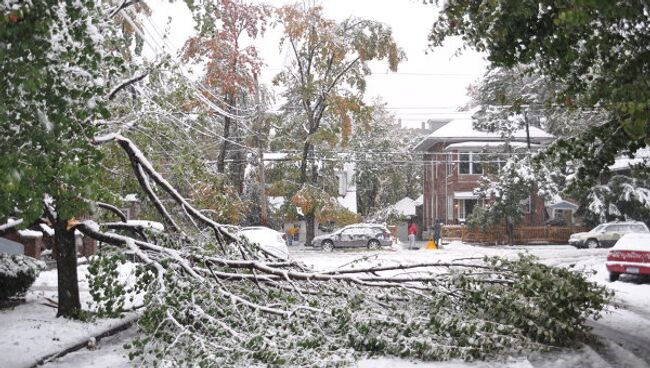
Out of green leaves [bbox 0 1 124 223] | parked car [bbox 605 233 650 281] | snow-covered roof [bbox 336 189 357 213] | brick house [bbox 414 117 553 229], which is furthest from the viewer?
snow-covered roof [bbox 336 189 357 213]

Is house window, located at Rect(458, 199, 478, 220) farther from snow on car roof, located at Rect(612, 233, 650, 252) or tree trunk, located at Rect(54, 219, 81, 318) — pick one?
tree trunk, located at Rect(54, 219, 81, 318)

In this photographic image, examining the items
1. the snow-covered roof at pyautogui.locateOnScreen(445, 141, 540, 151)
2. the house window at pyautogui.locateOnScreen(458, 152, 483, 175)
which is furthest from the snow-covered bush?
the house window at pyautogui.locateOnScreen(458, 152, 483, 175)

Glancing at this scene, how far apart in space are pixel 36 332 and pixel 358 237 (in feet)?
95.1

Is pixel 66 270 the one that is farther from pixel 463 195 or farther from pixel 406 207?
pixel 406 207

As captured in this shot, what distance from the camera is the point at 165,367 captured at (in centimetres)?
745

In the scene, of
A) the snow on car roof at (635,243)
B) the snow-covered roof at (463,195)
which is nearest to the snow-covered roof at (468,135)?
the snow-covered roof at (463,195)

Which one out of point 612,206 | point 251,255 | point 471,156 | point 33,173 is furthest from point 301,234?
point 33,173

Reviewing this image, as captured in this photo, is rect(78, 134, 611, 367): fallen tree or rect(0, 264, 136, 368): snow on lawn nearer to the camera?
rect(78, 134, 611, 367): fallen tree

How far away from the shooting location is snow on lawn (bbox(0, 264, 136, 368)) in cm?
793

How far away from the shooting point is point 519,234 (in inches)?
1655

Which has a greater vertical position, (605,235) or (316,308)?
(605,235)

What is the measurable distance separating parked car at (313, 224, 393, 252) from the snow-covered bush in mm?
25207

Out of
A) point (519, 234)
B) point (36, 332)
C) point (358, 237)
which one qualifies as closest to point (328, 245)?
point (358, 237)

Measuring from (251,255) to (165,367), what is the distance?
11.1 ft
